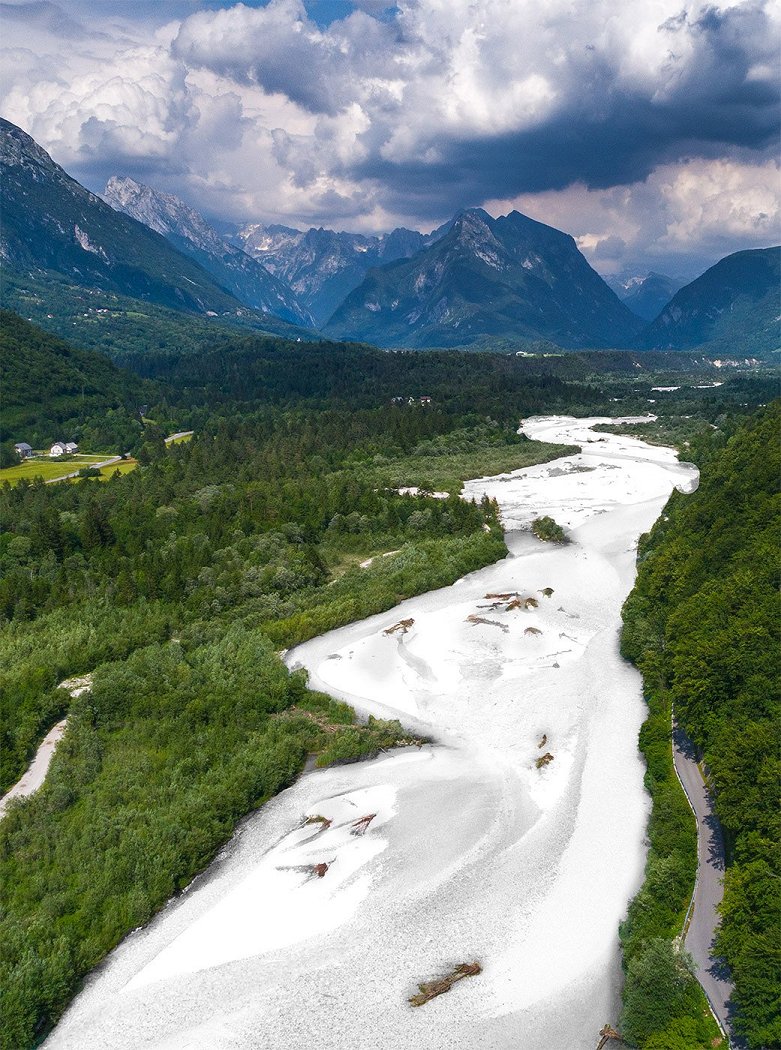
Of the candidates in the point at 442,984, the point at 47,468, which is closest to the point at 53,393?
the point at 47,468

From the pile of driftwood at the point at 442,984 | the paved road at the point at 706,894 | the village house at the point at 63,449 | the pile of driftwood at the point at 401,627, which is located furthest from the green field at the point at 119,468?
the pile of driftwood at the point at 442,984

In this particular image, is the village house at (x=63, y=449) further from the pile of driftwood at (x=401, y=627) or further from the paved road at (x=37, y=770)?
the paved road at (x=37, y=770)

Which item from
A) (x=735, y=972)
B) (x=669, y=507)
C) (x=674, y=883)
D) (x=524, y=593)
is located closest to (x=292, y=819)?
(x=674, y=883)

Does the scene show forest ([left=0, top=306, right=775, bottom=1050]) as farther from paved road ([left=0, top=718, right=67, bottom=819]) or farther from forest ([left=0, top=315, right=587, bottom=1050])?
paved road ([left=0, top=718, right=67, bottom=819])

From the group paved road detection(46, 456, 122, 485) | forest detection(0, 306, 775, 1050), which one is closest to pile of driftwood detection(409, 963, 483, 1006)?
forest detection(0, 306, 775, 1050)

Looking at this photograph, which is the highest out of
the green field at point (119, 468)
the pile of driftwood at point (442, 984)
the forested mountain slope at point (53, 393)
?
the forested mountain slope at point (53, 393)
